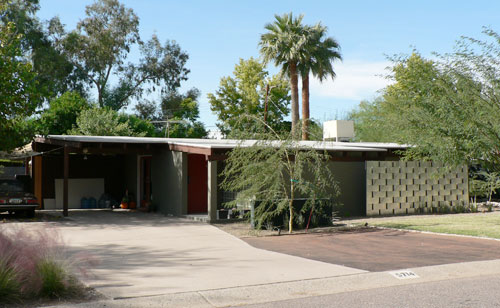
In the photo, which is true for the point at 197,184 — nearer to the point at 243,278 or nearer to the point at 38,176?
the point at 38,176

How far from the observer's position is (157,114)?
153 ft

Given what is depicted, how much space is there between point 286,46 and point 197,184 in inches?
577

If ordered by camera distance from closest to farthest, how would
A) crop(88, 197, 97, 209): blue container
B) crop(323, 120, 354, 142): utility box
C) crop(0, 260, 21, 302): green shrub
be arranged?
crop(0, 260, 21, 302): green shrub, crop(88, 197, 97, 209): blue container, crop(323, 120, 354, 142): utility box

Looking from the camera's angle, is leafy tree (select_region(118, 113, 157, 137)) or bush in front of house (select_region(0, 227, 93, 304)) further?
leafy tree (select_region(118, 113, 157, 137))

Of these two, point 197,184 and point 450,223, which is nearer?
point 450,223

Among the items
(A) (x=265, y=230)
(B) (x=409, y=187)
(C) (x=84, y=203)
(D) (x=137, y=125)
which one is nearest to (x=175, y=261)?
(A) (x=265, y=230)

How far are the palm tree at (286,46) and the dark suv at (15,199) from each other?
16.8m

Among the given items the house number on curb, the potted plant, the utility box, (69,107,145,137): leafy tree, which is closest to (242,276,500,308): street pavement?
the house number on curb

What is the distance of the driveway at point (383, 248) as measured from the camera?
962cm

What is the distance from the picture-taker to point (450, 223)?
15.6 metres

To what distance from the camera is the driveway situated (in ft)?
31.6

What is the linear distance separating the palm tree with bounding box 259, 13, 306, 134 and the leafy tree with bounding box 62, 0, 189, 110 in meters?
16.3

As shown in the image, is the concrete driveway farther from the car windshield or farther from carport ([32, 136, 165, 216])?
carport ([32, 136, 165, 216])

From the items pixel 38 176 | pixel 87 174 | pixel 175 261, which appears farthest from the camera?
pixel 87 174
